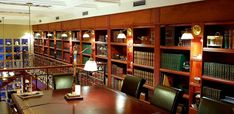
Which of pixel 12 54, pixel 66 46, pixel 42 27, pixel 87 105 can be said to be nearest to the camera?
pixel 87 105

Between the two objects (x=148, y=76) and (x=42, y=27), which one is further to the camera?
(x=42, y=27)

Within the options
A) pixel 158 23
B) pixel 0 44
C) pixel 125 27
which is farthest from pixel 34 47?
pixel 158 23

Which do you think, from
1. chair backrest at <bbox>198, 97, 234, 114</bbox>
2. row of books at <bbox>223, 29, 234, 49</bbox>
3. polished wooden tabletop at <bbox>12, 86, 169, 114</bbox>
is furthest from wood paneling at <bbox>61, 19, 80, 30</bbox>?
chair backrest at <bbox>198, 97, 234, 114</bbox>

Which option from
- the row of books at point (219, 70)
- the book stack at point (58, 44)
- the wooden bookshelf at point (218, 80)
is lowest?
the wooden bookshelf at point (218, 80)

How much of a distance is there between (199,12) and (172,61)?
97 centimetres

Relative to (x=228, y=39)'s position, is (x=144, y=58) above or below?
below

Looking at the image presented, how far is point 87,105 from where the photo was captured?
2568mm

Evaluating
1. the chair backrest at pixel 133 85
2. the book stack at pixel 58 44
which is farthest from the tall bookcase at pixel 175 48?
the book stack at pixel 58 44

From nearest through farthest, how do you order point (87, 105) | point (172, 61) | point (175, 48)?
point (87, 105) → point (175, 48) → point (172, 61)

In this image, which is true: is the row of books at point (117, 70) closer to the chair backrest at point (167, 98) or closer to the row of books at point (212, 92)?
the row of books at point (212, 92)

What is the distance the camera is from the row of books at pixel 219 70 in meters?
3.14

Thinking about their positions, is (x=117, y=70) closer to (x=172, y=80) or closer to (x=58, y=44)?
(x=172, y=80)

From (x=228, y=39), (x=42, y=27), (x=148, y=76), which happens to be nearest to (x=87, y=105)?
(x=228, y=39)

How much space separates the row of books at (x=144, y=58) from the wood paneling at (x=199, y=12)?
2.44 feet
